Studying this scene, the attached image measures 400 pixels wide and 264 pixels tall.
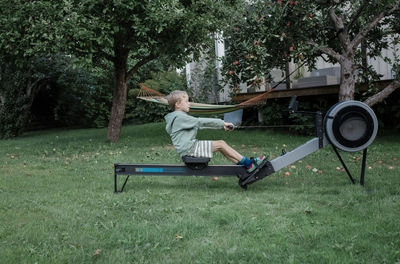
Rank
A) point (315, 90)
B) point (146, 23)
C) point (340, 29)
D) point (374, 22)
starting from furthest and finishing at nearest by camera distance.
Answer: point (315, 90) < point (146, 23) < point (340, 29) < point (374, 22)

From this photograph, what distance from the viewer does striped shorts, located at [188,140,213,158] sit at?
14.3 ft

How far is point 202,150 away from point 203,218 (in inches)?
44.8

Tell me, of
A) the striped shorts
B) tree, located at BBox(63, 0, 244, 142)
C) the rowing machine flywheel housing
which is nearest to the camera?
the rowing machine flywheel housing

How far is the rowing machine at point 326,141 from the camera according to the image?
4109 millimetres

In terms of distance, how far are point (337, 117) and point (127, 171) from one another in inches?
93.5

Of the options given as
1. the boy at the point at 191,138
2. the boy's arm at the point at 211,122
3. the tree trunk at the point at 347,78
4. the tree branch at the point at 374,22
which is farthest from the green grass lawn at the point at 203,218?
the tree branch at the point at 374,22

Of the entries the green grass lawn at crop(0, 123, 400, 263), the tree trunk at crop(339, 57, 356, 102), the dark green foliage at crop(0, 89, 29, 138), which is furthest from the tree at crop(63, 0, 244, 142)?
the dark green foliage at crop(0, 89, 29, 138)

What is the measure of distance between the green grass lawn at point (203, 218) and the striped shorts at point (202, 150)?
1.42 ft

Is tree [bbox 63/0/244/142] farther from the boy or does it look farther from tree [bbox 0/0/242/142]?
the boy

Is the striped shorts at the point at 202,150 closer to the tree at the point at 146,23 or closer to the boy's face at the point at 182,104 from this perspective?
the boy's face at the point at 182,104

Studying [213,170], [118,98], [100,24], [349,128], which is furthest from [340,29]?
[118,98]

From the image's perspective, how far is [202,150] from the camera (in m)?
4.40

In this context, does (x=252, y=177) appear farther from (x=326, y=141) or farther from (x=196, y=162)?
(x=326, y=141)

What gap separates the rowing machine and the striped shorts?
0.27 feet
